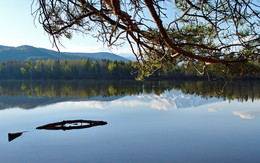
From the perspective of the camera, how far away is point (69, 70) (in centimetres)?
A: 6347

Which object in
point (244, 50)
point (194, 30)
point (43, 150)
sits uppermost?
point (194, 30)

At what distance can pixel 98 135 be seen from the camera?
9750mm

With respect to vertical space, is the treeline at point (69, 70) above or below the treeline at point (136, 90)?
above

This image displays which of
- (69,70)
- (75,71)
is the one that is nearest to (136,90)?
(75,71)

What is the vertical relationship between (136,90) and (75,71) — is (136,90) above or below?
below

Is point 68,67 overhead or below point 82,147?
overhead

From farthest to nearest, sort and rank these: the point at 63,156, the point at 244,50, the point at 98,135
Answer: the point at 98,135, the point at 63,156, the point at 244,50

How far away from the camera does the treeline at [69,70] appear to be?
58250mm

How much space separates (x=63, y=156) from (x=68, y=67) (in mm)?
59546

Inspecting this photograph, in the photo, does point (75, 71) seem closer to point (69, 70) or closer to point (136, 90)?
point (69, 70)

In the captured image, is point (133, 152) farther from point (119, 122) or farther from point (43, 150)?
point (119, 122)

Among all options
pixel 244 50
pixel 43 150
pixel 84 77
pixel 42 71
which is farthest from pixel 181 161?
pixel 42 71

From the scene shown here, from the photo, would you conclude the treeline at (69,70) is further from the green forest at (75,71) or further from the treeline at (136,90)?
the treeline at (136,90)

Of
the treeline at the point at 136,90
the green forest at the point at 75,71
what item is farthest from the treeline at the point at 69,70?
the treeline at the point at 136,90
